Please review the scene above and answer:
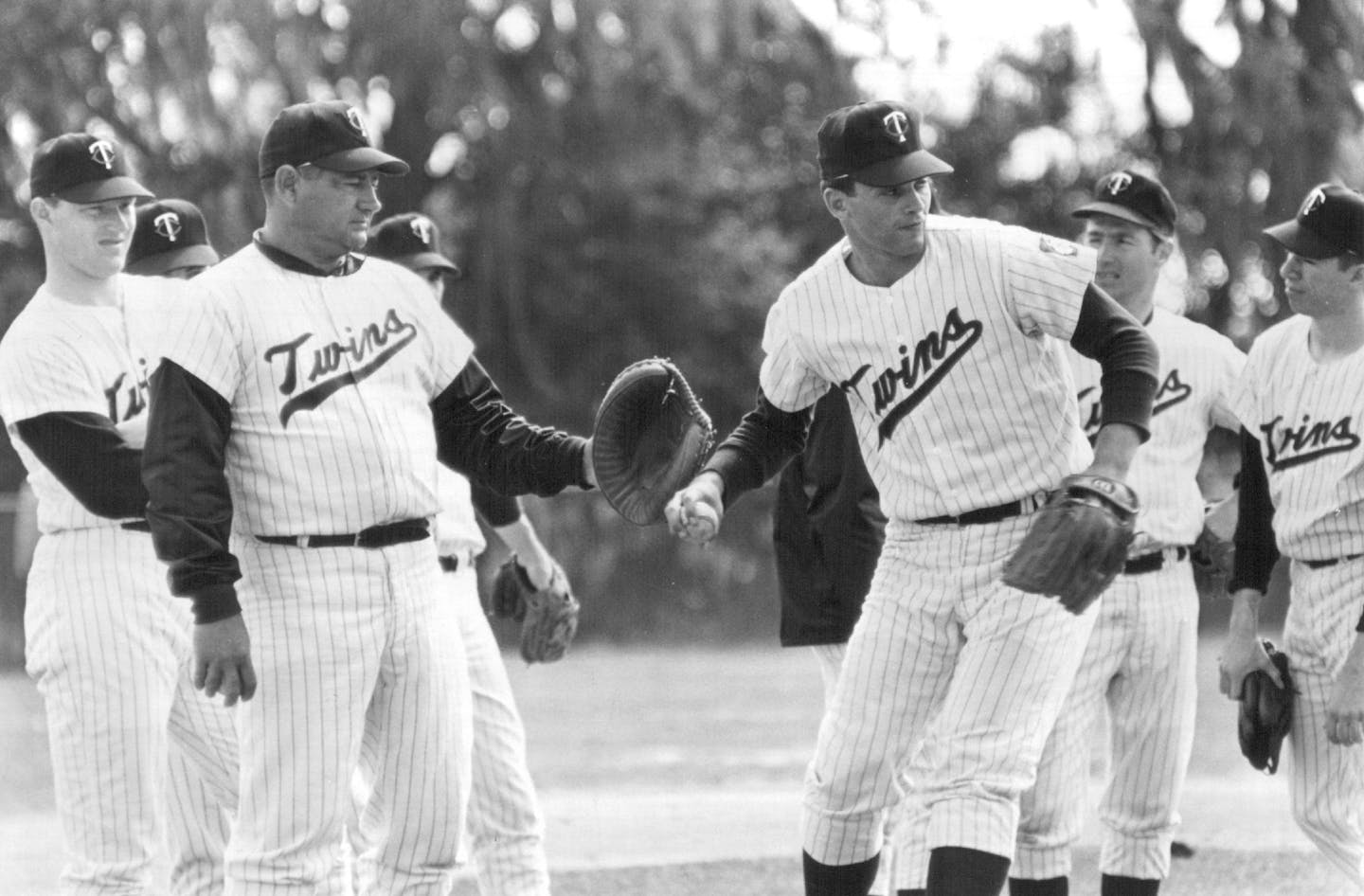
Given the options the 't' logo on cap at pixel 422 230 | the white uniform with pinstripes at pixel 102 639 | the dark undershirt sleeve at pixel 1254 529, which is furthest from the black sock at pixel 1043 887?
the 't' logo on cap at pixel 422 230

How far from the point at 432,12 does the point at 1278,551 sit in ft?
53.5

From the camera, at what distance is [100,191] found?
201 inches

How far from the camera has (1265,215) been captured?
832 inches

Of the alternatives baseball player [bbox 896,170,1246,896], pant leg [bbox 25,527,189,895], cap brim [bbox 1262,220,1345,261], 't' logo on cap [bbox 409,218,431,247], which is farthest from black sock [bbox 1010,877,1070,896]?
't' logo on cap [bbox 409,218,431,247]

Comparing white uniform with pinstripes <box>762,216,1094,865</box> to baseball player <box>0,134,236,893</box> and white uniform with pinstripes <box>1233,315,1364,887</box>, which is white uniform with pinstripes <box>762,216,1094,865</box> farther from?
baseball player <box>0,134,236,893</box>

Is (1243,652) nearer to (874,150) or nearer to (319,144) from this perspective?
(874,150)

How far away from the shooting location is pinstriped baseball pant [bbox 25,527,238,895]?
4680 millimetres

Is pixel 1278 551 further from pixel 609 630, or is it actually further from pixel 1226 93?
pixel 1226 93

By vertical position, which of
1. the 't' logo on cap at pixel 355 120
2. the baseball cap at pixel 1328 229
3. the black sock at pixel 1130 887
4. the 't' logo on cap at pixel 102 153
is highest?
the 't' logo on cap at pixel 355 120

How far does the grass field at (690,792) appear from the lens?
6805 mm

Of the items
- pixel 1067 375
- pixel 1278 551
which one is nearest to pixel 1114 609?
pixel 1278 551

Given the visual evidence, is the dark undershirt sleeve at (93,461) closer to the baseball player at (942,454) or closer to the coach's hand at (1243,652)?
the baseball player at (942,454)

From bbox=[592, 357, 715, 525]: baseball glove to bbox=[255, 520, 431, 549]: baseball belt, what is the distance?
16.9 inches

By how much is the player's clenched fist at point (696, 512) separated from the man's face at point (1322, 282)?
176 cm
